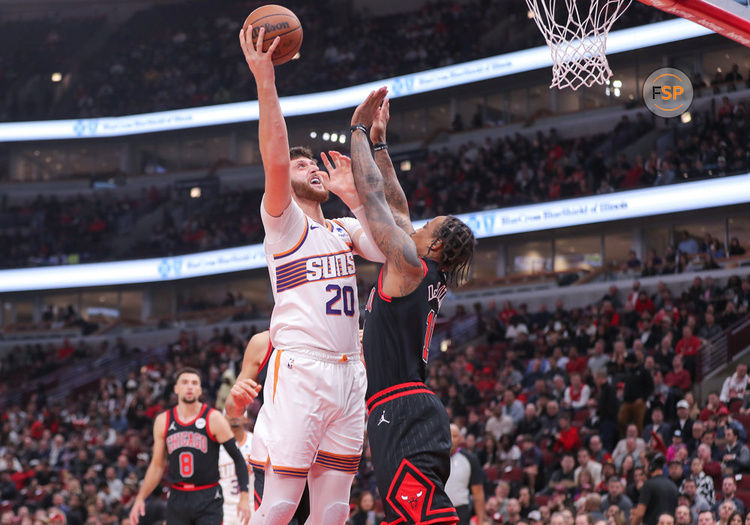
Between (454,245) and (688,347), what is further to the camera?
(688,347)

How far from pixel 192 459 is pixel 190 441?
0.54 feet

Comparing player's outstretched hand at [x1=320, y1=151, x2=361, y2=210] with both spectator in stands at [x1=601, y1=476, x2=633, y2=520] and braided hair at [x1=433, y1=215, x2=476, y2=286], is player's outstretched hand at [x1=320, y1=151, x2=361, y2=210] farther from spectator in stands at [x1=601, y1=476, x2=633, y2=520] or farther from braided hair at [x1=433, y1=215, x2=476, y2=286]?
spectator in stands at [x1=601, y1=476, x2=633, y2=520]

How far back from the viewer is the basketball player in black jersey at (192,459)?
805 centimetres

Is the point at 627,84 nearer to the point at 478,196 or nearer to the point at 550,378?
the point at 478,196

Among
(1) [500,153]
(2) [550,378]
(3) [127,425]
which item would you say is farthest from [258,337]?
(1) [500,153]

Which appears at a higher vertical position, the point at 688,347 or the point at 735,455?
the point at 688,347

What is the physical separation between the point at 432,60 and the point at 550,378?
706 inches

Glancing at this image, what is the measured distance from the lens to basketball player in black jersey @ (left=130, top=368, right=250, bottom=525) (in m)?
8.05

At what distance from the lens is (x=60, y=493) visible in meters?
18.0

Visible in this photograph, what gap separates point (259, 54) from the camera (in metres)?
4.56

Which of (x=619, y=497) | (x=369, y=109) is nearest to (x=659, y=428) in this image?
(x=619, y=497)

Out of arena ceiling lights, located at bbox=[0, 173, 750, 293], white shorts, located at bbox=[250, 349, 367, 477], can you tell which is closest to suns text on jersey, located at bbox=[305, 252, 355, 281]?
white shorts, located at bbox=[250, 349, 367, 477]

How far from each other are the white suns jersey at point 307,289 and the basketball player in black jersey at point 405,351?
0.18 metres

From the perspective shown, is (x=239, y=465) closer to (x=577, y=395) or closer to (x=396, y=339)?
(x=396, y=339)
